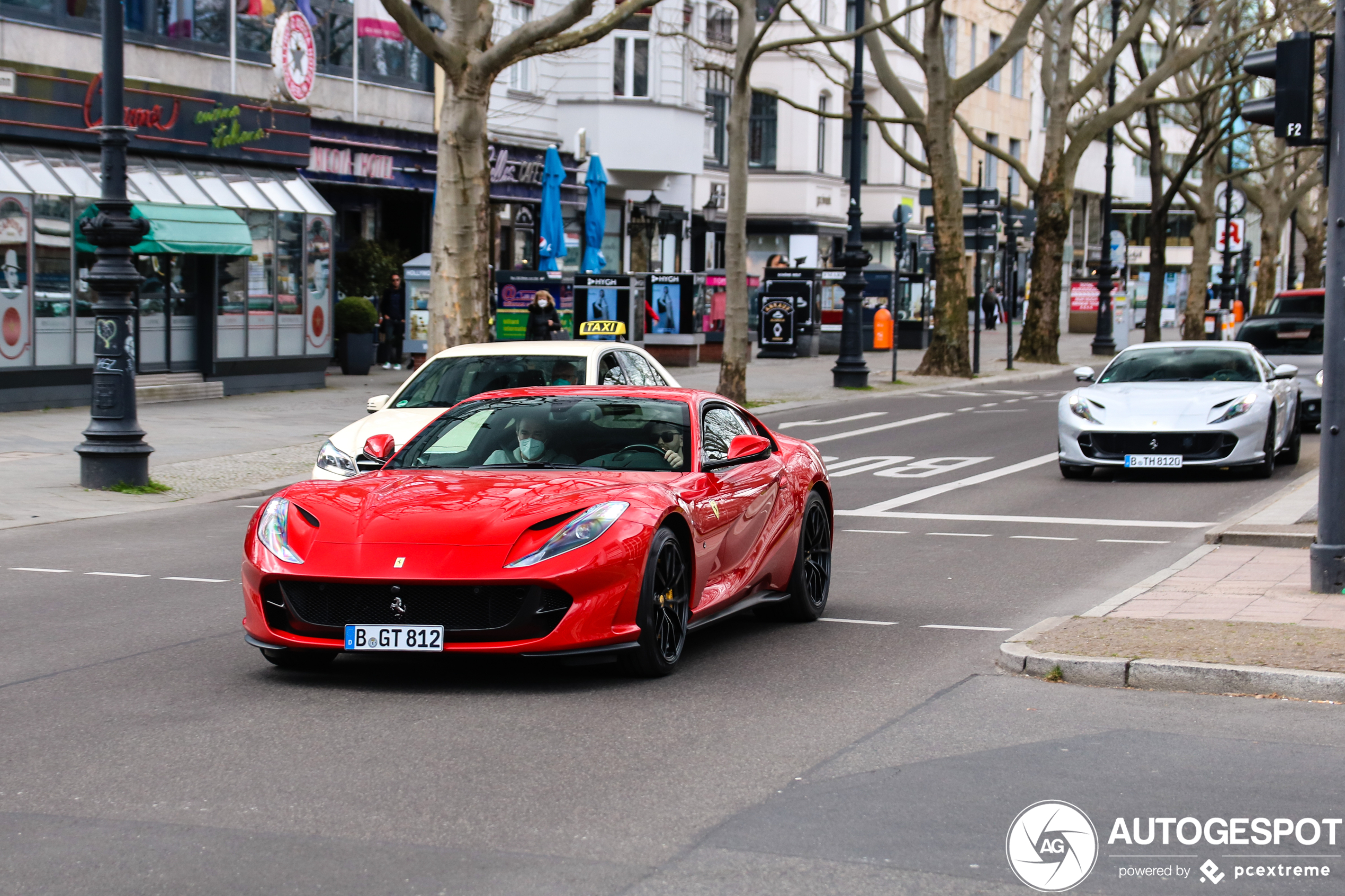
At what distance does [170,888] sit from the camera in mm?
4859

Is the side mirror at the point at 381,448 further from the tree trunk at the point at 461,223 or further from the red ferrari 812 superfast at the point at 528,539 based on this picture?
the tree trunk at the point at 461,223

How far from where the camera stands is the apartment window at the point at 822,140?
197ft

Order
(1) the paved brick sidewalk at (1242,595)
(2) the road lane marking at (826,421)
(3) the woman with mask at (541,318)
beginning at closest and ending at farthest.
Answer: (1) the paved brick sidewalk at (1242,595) < (2) the road lane marking at (826,421) < (3) the woman with mask at (541,318)

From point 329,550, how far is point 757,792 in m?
2.45

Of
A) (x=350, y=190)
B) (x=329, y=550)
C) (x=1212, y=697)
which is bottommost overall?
(x=1212, y=697)

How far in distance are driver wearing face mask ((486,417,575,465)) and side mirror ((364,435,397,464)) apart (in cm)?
65

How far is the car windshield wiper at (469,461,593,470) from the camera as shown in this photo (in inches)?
332

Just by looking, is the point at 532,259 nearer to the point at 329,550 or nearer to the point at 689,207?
the point at 689,207

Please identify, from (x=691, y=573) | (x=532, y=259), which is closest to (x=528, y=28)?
(x=691, y=573)

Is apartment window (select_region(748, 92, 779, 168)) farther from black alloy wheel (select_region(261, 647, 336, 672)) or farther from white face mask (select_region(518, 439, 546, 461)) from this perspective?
black alloy wheel (select_region(261, 647, 336, 672))

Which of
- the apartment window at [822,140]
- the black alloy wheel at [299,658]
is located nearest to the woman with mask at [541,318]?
the black alloy wheel at [299,658]

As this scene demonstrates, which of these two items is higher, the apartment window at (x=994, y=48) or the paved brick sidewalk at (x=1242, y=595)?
the apartment window at (x=994, y=48)

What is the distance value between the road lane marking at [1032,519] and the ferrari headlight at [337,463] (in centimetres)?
432

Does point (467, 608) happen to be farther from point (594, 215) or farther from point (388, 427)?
point (594, 215)
